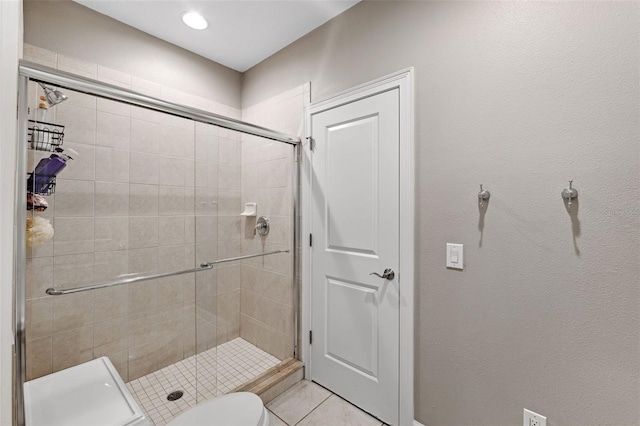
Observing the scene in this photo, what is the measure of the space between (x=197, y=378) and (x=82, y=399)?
1.75 feet

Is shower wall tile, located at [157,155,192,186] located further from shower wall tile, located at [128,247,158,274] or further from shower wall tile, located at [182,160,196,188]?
shower wall tile, located at [128,247,158,274]

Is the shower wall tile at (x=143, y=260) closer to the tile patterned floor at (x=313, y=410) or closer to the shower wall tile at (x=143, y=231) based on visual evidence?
the shower wall tile at (x=143, y=231)

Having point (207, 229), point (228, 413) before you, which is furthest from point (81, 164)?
point (228, 413)

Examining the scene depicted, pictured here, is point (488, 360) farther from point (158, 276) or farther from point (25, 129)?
point (25, 129)

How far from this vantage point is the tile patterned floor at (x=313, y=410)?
5.50 ft

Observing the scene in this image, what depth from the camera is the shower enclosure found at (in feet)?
4.43

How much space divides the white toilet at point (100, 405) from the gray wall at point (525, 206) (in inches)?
37.7

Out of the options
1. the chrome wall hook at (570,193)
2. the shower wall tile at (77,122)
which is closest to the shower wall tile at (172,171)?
the shower wall tile at (77,122)

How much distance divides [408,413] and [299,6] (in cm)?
255

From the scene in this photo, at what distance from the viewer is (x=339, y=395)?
6.25 feet

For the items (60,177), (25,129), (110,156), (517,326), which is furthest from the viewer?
(110,156)

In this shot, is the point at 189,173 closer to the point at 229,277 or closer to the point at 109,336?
the point at 229,277

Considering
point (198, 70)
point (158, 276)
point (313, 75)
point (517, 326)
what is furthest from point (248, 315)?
point (198, 70)

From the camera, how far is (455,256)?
4.68ft
